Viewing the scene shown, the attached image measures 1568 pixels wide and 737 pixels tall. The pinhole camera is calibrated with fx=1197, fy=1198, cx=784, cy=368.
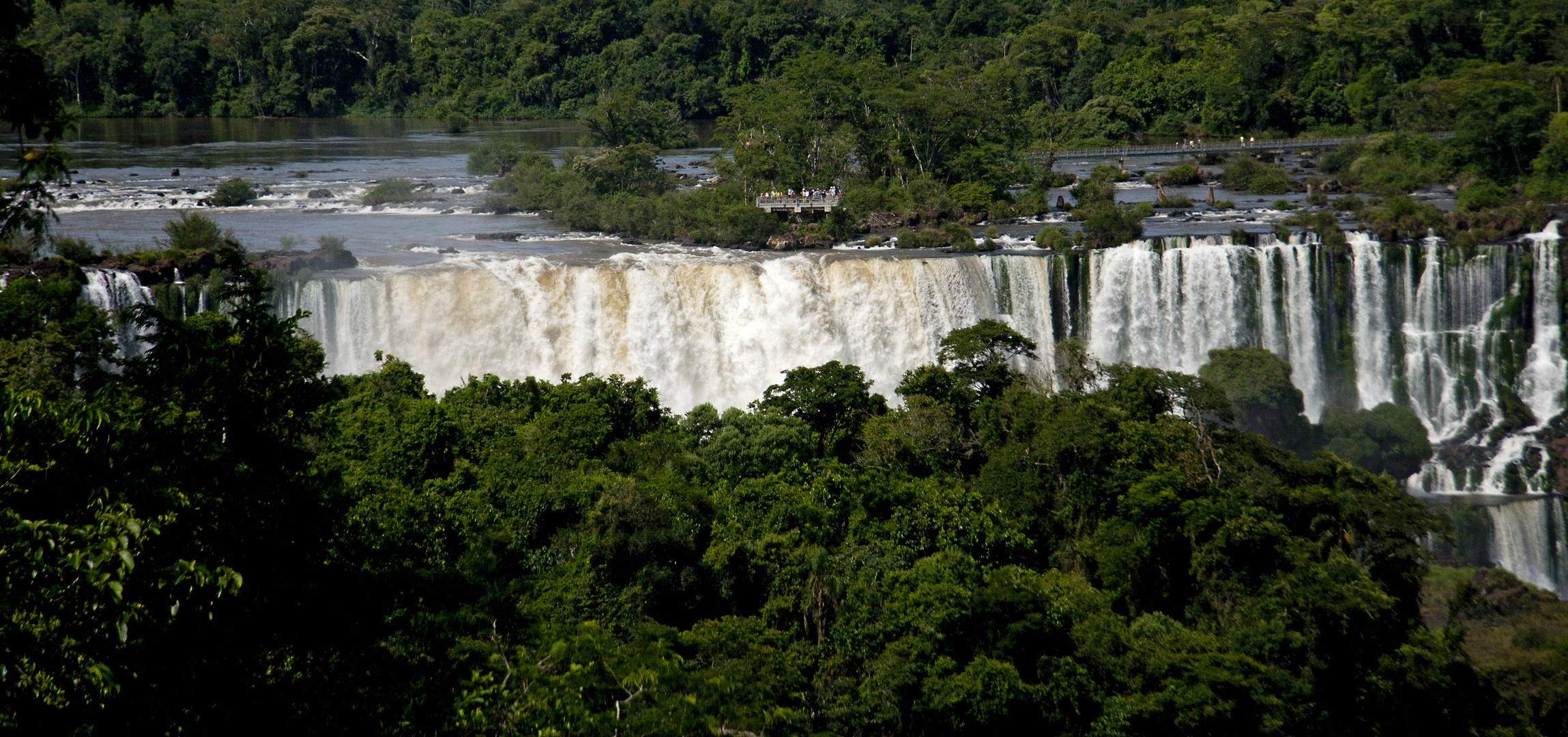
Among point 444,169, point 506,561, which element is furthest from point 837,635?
point 444,169

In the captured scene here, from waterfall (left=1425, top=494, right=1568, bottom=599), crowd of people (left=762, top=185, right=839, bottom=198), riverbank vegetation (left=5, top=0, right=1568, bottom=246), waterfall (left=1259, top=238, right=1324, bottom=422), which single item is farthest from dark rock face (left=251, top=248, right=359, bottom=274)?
waterfall (left=1425, top=494, right=1568, bottom=599)

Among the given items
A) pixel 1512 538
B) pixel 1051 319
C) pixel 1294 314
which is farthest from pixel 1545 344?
pixel 1051 319

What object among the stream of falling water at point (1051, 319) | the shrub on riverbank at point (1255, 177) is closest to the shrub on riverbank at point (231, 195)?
the stream of falling water at point (1051, 319)

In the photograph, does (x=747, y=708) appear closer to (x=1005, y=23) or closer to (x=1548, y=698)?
(x=1548, y=698)

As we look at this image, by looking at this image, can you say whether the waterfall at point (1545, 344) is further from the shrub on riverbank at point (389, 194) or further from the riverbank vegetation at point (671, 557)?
the shrub on riverbank at point (389, 194)

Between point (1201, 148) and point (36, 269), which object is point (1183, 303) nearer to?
point (1201, 148)
